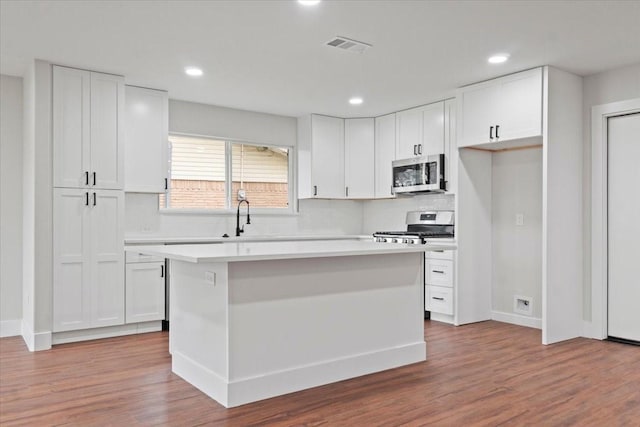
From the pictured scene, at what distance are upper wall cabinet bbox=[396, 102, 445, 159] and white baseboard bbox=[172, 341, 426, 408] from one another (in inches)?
109

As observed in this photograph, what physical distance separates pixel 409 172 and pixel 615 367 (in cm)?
310

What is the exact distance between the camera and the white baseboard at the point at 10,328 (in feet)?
15.2

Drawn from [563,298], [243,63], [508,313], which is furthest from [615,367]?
[243,63]

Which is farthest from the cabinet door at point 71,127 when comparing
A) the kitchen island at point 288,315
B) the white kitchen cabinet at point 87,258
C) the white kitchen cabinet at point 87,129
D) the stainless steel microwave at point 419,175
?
the stainless steel microwave at point 419,175

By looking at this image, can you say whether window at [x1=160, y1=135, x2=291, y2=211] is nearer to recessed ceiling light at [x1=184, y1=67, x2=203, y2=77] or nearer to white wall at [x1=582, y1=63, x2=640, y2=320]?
recessed ceiling light at [x1=184, y1=67, x2=203, y2=77]

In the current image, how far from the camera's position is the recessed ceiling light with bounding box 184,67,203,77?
4.44m

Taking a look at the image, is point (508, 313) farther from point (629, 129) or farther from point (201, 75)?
point (201, 75)

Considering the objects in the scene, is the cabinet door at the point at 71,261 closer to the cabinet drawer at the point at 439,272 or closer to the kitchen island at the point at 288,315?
the kitchen island at the point at 288,315

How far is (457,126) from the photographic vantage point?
512cm

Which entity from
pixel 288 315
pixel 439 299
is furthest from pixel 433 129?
pixel 288 315

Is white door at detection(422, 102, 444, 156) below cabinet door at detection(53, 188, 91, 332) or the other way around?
the other way around

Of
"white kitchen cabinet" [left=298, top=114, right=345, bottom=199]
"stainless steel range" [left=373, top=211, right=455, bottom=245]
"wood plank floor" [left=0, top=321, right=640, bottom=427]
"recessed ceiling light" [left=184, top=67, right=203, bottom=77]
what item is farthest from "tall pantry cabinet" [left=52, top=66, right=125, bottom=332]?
"stainless steel range" [left=373, top=211, right=455, bottom=245]

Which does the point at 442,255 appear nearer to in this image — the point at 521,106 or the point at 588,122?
the point at 521,106

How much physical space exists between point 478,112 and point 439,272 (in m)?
1.77
